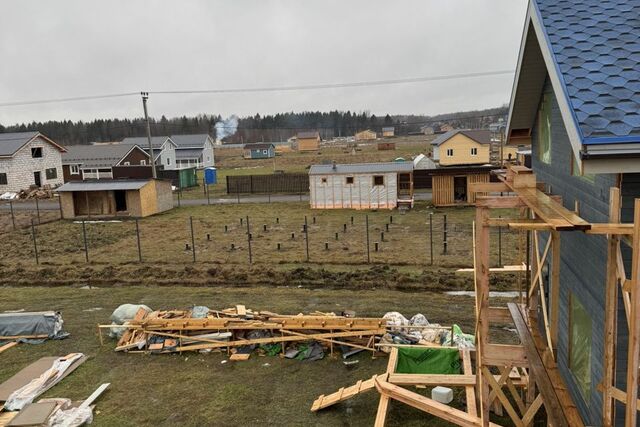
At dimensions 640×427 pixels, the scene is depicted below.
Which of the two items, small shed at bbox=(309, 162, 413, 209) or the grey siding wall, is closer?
the grey siding wall

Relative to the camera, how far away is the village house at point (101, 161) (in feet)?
188

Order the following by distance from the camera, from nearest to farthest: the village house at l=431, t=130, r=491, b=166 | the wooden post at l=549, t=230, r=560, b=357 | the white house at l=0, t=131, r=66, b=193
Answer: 1. the wooden post at l=549, t=230, r=560, b=357
2. the white house at l=0, t=131, r=66, b=193
3. the village house at l=431, t=130, r=491, b=166

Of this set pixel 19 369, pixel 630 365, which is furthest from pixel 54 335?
pixel 630 365

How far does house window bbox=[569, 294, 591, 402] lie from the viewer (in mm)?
7426

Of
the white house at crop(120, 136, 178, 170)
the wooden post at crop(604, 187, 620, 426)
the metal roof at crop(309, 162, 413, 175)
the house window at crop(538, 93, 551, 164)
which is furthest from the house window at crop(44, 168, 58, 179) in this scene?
the wooden post at crop(604, 187, 620, 426)

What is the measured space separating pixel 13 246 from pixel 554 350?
2728 cm

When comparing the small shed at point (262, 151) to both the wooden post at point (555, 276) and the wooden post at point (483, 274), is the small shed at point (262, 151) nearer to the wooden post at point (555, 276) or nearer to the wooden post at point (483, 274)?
the wooden post at point (555, 276)

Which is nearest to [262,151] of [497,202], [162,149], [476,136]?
[162,149]

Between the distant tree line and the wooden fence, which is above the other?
the distant tree line

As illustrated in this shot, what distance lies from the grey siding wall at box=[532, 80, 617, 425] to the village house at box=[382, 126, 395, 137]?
154m

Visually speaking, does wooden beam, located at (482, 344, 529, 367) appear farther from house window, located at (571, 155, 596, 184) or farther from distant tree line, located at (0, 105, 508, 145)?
distant tree line, located at (0, 105, 508, 145)

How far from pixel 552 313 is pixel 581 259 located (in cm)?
94

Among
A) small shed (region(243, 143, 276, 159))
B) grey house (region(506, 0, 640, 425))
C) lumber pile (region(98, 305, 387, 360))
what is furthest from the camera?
small shed (region(243, 143, 276, 159))

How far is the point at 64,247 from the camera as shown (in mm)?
26562
